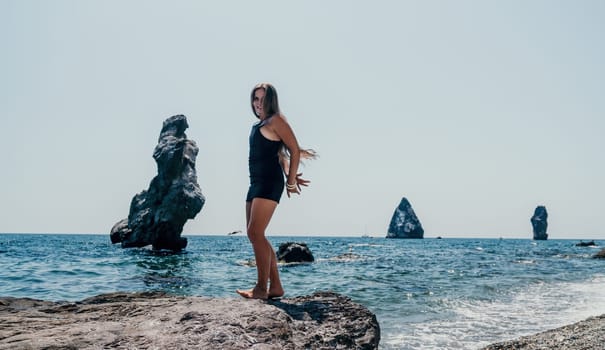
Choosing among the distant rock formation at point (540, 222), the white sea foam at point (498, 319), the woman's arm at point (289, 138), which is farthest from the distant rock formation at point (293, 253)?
the distant rock formation at point (540, 222)

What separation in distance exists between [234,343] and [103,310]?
1.79 m

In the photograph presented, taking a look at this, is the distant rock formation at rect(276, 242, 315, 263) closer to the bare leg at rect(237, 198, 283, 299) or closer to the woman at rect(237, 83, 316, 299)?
the bare leg at rect(237, 198, 283, 299)

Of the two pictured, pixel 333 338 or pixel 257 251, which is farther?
pixel 257 251

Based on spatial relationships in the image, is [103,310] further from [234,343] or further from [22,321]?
[234,343]

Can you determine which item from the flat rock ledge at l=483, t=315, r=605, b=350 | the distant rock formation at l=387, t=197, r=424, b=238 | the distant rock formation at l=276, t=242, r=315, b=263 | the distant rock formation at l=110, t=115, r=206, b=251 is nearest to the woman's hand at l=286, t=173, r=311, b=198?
the flat rock ledge at l=483, t=315, r=605, b=350

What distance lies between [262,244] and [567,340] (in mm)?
5072

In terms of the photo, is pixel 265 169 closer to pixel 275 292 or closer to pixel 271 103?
pixel 271 103

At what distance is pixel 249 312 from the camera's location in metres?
4.32

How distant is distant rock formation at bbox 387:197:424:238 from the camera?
148000 mm

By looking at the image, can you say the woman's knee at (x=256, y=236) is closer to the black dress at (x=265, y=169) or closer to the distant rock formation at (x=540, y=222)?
the black dress at (x=265, y=169)

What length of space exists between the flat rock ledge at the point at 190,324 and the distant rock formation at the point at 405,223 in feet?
484

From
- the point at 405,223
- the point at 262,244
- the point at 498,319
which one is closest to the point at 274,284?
the point at 262,244

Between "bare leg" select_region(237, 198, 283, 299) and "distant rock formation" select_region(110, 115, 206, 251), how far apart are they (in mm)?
40004

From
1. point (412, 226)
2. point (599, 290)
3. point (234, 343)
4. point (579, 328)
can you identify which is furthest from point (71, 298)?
point (412, 226)
